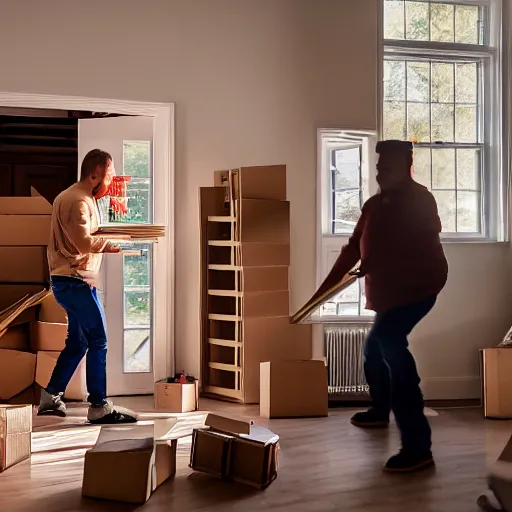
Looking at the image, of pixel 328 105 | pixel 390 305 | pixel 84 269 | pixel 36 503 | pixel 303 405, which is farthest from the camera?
pixel 328 105

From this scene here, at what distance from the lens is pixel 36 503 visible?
11.1 ft

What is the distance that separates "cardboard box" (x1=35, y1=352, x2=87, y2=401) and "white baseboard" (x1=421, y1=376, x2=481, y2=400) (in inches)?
97.9

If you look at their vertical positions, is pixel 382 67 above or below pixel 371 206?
above

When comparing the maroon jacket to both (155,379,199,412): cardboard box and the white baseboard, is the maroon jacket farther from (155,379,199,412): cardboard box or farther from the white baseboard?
the white baseboard

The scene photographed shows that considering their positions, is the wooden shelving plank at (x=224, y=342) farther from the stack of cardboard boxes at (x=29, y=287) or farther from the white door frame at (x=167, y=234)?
the stack of cardboard boxes at (x=29, y=287)

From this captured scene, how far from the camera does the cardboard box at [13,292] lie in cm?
557

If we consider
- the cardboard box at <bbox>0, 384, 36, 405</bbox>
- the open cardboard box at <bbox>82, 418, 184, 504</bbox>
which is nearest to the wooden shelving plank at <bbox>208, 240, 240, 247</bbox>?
the cardboard box at <bbox>0, 384, 36, 405</bbox>

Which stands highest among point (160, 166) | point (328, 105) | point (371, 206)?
point (328, 105)

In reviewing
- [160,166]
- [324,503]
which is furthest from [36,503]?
[160,166]

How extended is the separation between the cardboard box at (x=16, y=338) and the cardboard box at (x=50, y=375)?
16 cm

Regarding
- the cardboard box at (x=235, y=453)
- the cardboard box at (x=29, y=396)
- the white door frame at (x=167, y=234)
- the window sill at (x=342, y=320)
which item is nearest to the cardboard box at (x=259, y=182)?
the white door frame at (x=167, y=234)

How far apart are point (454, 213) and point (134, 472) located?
12.1 feet

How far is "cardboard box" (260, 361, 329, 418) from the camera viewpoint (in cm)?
506

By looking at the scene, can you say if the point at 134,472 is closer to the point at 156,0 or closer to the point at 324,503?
the point at 324,503
